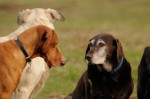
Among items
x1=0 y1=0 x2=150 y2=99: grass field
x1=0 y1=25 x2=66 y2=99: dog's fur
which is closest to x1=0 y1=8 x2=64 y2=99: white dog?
x1=0 y1=25 x2=66 y2=99: dog's fur

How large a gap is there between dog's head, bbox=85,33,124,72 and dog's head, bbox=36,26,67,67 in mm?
918

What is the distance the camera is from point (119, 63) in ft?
32.7

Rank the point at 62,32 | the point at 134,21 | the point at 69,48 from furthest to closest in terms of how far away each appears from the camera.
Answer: the point at 134,21 → the point at 62,32 → the point at 69,48

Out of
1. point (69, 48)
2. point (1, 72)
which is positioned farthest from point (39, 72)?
point (69, 48)

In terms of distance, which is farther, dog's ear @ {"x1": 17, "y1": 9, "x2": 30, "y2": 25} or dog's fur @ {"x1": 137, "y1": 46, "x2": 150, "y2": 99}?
dog's ear @ {"x1": 17, "y1": 9, "x2": 30, "y2": 25}

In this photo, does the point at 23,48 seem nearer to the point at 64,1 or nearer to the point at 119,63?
the point at 119,63

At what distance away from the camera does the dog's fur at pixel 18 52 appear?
884 centimetres

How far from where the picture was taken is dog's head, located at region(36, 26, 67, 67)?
29.2 feet

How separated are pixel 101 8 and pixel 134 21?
947 cm

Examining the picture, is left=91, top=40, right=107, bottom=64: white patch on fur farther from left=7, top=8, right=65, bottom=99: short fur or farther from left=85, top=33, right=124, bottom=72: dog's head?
left=7, top=8, right=65, bottom=99: short fur

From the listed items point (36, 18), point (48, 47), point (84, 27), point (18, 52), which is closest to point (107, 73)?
point (48, 47)

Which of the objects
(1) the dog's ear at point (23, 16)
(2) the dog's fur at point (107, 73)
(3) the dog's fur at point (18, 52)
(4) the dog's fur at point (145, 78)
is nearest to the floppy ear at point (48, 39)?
(3) the dog's fur at point (18, 52)

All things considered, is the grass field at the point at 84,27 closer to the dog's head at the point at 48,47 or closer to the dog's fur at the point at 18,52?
the dog's head at the point at 48,47

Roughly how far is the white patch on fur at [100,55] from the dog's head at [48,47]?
875 mm
